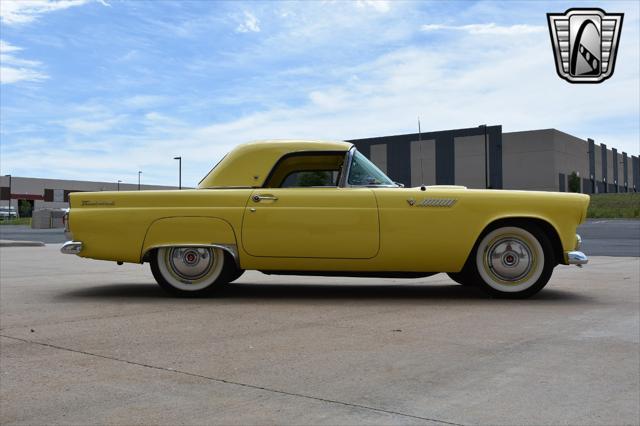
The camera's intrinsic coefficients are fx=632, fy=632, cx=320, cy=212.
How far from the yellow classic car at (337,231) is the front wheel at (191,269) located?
1cm

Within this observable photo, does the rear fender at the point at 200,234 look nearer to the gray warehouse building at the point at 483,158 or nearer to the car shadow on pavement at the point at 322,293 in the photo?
the car shadow on pavement at the point at 322,293

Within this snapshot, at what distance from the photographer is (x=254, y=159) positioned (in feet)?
21.4

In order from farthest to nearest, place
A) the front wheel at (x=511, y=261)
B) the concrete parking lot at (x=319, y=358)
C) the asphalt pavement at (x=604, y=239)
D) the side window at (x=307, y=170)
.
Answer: the asphalt pavement at (x=604, y=239) < the side window at (x=307, y=170) < the front wheel at (x=511, y=261) < the concrete parking lot at (x=319, y=358)

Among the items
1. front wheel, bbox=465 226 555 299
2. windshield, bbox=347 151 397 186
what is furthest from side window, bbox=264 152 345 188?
front wheel, bbox=465 226 555 299

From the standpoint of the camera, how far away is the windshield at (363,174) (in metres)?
6.37

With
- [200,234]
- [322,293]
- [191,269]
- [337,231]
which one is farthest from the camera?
[322,293]

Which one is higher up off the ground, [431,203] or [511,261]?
[431,203]

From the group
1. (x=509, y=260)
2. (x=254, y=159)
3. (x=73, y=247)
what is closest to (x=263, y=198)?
(x=254, y=159)

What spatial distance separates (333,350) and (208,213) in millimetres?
2683

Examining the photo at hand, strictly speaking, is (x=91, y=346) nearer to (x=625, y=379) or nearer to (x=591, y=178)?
(x=625, y=379)

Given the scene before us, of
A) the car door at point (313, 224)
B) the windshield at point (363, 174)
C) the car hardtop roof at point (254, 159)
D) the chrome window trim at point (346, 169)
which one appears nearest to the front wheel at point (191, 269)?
the car door at point (313, 224)

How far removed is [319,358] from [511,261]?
3144 millimetres

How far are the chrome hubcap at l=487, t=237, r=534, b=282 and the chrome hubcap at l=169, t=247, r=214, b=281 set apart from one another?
9.19ft

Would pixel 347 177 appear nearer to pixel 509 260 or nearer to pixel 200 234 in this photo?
pixel 200 234
